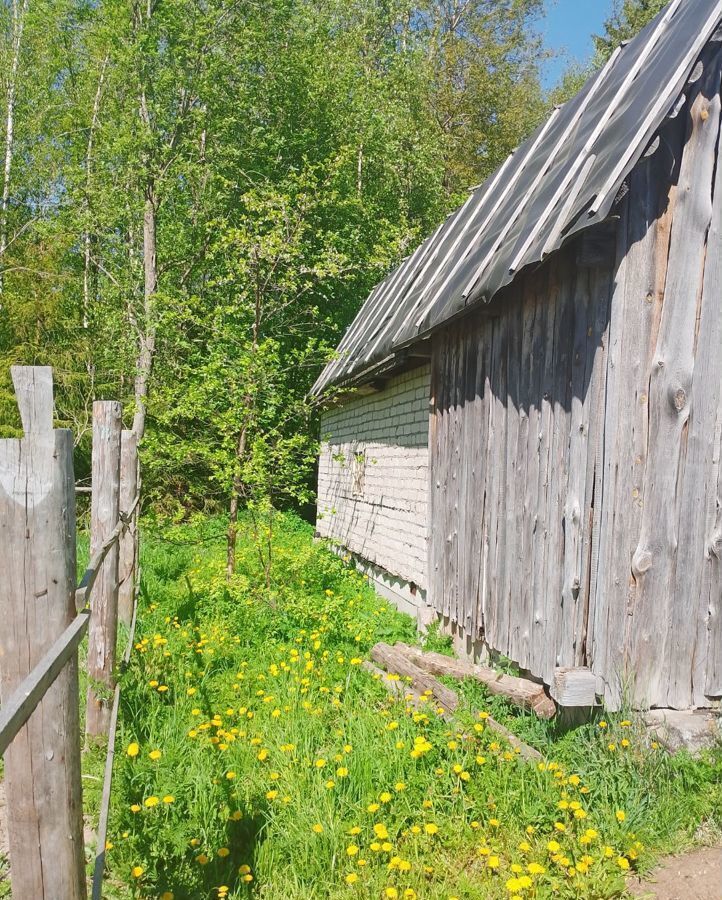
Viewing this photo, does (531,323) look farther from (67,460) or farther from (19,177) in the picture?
(19,177)

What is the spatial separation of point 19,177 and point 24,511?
21.1 metres

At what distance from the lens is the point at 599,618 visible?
4105 millimetres

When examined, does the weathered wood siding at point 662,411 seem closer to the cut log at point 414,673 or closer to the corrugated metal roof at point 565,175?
the corrugated metal roof at point 565,175

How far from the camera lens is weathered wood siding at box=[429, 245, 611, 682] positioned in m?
4.31

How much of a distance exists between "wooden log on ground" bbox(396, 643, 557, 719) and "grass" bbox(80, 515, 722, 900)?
109 mm

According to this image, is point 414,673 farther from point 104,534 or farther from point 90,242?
point 90,242

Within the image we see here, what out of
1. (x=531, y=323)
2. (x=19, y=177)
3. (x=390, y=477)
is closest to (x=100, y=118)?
(x=19, y=177)

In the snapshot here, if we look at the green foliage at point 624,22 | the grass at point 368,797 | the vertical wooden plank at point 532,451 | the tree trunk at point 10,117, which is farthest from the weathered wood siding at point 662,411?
the green foliage at point 624,22

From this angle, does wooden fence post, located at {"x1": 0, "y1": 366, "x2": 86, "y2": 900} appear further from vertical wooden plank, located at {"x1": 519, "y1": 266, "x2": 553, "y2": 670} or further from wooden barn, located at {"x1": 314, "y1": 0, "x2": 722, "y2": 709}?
vertical wooden plank, located at {"x1": 519, "y1": 266, "x2": 553, "y2": 670}

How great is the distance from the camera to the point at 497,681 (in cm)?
497

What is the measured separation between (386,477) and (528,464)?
181 inches

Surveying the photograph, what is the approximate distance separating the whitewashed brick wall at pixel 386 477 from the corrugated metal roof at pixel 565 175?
975 millimetres

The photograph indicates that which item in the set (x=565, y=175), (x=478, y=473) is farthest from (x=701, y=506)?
(x=565, y=175)

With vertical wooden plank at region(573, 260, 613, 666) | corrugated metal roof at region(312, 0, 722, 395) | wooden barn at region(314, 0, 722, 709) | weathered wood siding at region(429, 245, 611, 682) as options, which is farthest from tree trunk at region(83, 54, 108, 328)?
vertical wooden plank at region(573, 260, 613, 666)
